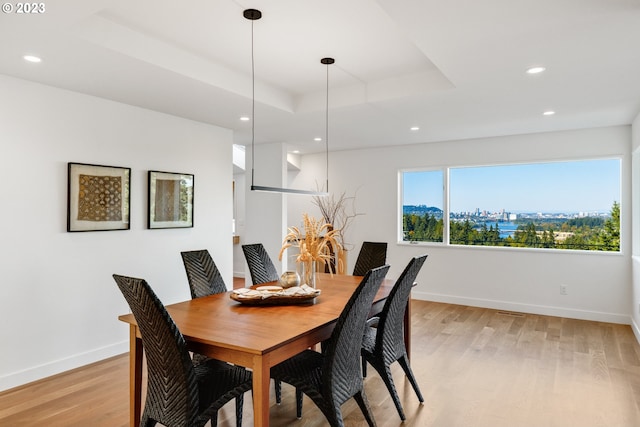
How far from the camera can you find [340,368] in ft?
7.14

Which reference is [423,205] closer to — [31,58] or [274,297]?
[274,297]

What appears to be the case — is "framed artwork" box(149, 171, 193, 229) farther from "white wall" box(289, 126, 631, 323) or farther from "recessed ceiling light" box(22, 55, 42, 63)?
"white wall" box(289, 126, 631, 323)

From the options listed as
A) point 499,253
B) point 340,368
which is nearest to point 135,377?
point 340,368

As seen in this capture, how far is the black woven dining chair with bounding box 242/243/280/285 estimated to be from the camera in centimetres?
364

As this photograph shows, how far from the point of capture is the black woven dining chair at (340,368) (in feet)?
6.91

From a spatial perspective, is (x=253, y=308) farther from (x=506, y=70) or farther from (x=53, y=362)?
(x=506, y=70)

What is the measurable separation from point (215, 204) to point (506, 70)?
130 inches

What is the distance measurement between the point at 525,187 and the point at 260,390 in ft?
15.9

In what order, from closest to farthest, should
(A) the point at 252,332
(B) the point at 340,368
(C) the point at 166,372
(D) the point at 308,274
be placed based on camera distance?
(C) the point at 166,372
(A) the point at 252,332
(B) the point at 340,368
(D) the point at 308,274

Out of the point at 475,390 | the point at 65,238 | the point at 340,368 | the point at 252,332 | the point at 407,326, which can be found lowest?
the point at 475,390

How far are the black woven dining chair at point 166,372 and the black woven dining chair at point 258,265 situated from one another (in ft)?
5.28

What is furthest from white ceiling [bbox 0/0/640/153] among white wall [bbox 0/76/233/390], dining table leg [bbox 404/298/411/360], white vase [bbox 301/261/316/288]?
dining table leg [bbox 404/298/411/360]

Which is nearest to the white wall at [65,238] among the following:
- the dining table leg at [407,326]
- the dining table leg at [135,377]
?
the dining table leg at [135,377]

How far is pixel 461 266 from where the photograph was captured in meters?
5.86
